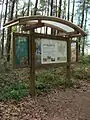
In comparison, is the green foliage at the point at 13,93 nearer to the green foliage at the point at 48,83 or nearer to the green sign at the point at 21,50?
the green foliage at the point at 48,83

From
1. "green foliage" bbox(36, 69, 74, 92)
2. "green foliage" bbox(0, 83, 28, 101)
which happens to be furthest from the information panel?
"green foliage" bbox(0, 83, 28, 101)

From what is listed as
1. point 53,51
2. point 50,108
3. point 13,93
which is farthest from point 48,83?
point 50,108

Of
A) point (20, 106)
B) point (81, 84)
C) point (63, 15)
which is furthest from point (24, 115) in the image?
point (63, 15)

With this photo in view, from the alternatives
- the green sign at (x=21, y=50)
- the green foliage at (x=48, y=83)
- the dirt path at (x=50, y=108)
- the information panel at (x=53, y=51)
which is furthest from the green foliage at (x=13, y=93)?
the information panel at (x=53, y=51)

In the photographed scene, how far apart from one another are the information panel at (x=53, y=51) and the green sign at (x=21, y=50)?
823 mm

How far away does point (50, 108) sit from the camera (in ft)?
23.6

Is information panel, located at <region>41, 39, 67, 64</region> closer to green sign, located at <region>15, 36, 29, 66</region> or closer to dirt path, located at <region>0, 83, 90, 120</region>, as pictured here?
green sign, located at <region>15, 36, 29, 66</region>

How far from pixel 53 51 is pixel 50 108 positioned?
9.43ft

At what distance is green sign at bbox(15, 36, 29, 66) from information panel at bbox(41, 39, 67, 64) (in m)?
0.82

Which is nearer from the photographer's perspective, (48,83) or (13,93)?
(13,93)

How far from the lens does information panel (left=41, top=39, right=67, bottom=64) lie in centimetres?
883

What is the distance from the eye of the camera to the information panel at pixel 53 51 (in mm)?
8828

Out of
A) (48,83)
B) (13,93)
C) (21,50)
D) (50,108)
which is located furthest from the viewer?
(48,83)

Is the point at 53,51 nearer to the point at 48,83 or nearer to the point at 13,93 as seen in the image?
the point at 48,83
